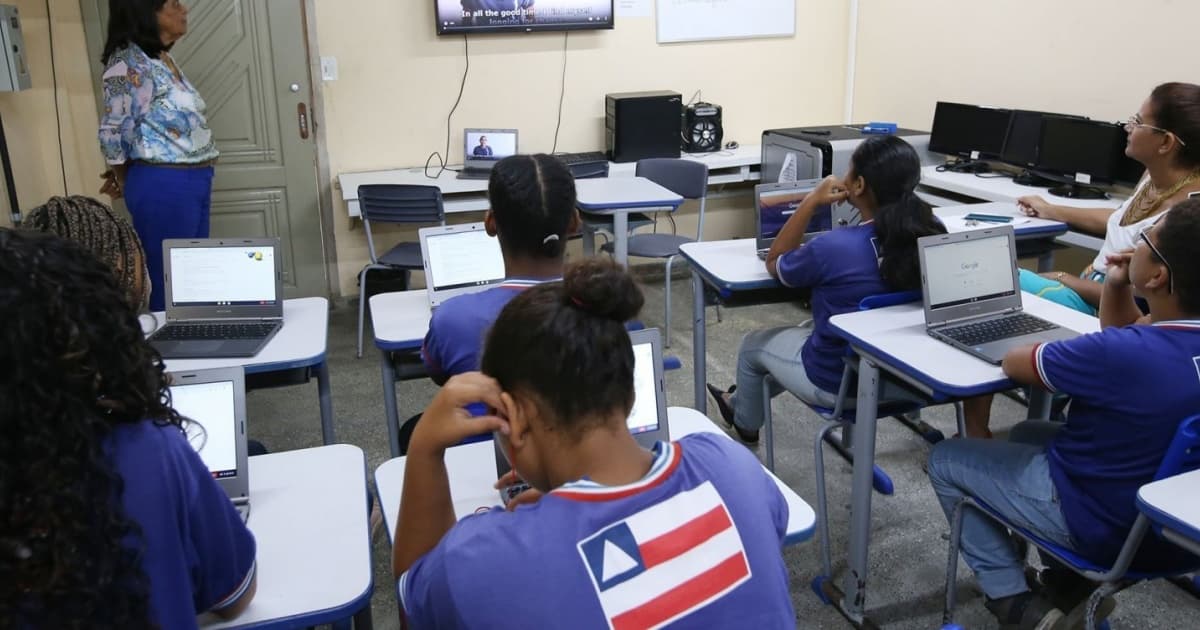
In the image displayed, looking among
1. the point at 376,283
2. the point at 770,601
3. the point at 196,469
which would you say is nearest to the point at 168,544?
the point at 196,469

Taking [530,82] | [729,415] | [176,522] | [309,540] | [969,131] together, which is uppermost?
[530,82]

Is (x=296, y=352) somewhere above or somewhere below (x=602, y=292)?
below

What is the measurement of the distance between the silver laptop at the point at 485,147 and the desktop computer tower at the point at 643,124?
1.95 ft

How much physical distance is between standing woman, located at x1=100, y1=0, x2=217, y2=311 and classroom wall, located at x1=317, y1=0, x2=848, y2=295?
51.6 inches

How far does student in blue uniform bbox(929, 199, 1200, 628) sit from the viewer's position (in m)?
1.68

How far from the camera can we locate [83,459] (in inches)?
38.2

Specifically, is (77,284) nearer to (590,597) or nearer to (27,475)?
(27,475)

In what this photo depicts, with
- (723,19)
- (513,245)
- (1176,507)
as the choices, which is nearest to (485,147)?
(723,19)

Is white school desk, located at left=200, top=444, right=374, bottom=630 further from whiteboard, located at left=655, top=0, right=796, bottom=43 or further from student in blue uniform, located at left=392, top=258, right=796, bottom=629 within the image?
whiteboard, located at left=655, top=0, right=796, bottom=43

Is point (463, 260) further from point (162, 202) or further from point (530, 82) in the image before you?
point (530, 82)

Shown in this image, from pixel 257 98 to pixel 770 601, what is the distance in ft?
14.3

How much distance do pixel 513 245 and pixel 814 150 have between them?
10.2 feet

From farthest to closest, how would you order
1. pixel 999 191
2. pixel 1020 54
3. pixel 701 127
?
pixel 701 127 → pixel 1020 54 → pixel 999 191

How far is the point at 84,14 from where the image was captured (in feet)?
14.1
